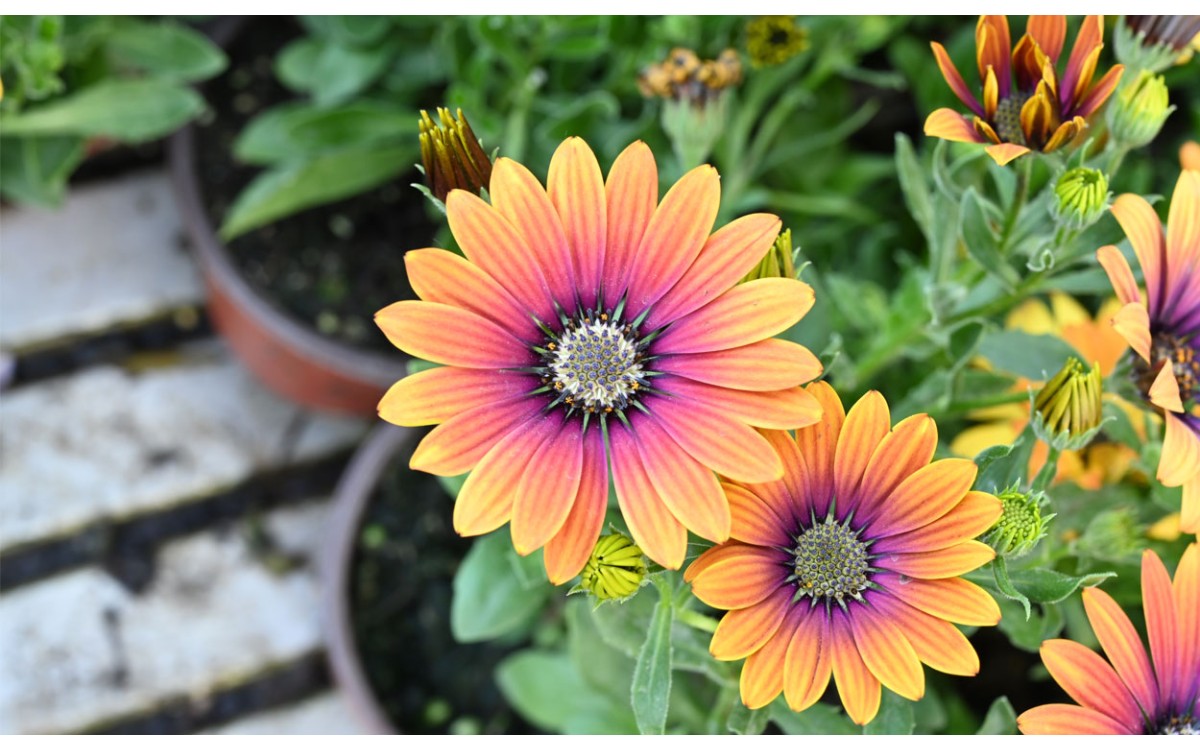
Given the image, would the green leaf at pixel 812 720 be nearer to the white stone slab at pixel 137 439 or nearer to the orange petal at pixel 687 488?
the orange petal at pixel 687 488

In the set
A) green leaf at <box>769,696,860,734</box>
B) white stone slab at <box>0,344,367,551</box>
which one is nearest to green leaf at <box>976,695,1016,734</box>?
green leaf at <box>769,696,860,734</box>

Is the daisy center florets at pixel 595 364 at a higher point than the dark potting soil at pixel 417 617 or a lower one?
higher

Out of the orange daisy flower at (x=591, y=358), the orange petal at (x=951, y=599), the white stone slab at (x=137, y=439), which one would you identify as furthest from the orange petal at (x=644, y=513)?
the white stone slab at (x=137, y=439)

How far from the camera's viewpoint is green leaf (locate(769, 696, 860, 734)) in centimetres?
67

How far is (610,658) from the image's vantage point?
0.87m

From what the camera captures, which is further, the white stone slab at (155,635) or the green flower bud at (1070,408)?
the white stone slab at (155,635)

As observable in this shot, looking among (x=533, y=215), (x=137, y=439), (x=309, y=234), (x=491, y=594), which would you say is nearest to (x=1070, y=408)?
(x=533, y=215)

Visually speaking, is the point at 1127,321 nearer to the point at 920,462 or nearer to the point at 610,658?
the point at 920,462

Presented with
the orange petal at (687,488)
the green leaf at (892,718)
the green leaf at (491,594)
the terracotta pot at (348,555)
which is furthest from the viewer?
the terracotta pot at (348,555)

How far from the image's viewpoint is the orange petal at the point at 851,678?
52 centimetres

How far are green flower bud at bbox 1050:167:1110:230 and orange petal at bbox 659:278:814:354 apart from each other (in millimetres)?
162

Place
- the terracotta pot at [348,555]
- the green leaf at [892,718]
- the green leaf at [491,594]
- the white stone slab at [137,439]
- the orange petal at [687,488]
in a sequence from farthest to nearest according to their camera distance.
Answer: the white stone slab at [137,439] → the terracotta pot at [348,555] → the green leaf at [491,594] → the green leaf at [892,718] → the orange petal at [687,488]

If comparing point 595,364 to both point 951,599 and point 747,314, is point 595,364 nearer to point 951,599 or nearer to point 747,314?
point 747,314

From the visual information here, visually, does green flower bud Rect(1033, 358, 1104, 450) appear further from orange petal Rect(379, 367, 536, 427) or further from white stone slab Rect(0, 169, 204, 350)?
white stone slab Rect(0, 169, 204, 350)
